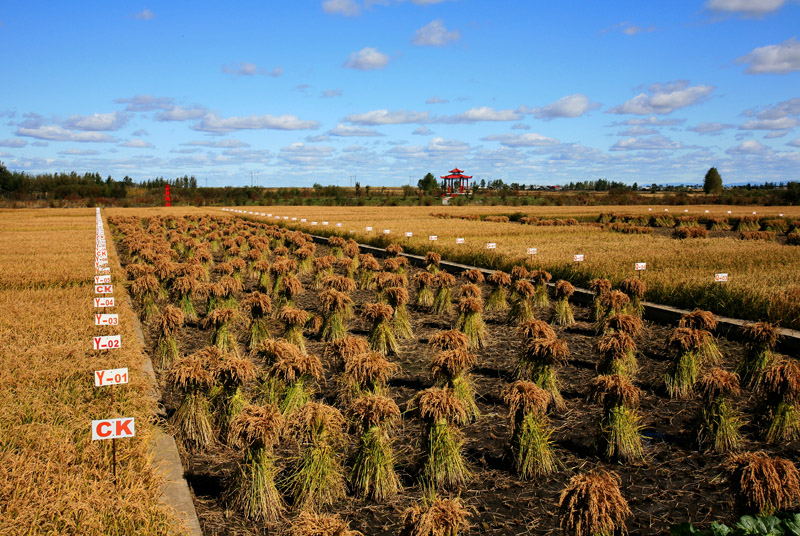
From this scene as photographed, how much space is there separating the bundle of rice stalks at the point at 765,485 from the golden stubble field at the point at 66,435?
416cm

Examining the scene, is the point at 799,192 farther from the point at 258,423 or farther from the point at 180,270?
the point at 258,423

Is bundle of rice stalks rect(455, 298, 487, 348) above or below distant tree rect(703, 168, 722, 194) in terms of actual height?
below

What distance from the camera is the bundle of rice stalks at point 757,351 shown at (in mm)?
7922

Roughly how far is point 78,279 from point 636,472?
1416 cm

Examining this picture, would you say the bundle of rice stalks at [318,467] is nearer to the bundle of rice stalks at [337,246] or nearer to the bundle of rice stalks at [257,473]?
the bundle of rice stalks at [257,473]

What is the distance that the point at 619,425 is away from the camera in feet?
19.7

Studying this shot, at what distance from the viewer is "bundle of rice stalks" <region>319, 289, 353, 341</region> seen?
1002cm

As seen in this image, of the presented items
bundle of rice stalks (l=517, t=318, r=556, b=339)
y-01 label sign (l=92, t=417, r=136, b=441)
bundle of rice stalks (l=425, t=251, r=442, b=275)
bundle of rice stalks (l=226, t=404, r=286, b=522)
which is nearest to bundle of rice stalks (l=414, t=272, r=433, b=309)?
bundle of rice stalks (l=425, t=251, r=442, b=275)

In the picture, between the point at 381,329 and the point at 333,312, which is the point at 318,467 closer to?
the point at 381,329

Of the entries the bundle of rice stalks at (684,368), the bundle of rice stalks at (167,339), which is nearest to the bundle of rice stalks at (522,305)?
the bundle of rice stalks at (684,368)

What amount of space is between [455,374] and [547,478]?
1649 mm

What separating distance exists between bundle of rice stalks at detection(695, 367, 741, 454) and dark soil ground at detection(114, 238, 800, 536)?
172 mm

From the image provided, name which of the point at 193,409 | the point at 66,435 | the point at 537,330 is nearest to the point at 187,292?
the point at 193,409

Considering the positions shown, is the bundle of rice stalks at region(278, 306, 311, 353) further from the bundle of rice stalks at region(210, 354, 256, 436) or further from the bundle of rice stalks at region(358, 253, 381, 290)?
the bundle of rice stalks at region(358, 253, 381, 290)
